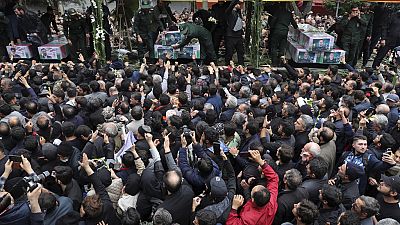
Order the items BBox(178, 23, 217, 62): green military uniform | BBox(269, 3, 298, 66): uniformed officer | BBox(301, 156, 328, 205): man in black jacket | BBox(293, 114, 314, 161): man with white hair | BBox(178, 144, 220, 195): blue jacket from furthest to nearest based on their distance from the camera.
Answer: BBox(269, 3, 298, 66): uniformed officer, BBox(178, 23, 217, 62): green military uniform, BBox(293, 114, 314, 161): man with white hair, BBox(178, 144, 220, 195): blue jacket, BBox(301, 156, 328, 205): man in black jacket

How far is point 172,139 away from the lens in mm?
4750

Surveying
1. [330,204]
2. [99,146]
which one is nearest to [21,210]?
[99,146]

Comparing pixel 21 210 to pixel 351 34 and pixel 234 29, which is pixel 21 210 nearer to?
pixel 234 29

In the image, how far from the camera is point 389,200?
3.66m

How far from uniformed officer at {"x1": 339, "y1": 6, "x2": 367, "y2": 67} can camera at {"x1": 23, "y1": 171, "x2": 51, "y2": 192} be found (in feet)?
28.7

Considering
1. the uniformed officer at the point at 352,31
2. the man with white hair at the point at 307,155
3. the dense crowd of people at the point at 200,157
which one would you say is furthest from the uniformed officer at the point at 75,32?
the man with white hair at the point at 307,155

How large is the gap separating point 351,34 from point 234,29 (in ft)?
10.4

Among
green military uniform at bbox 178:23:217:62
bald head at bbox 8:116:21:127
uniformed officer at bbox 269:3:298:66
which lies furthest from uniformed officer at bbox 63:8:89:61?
bald head at bbox 8:116:21:127

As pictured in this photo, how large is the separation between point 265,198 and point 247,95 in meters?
3.30

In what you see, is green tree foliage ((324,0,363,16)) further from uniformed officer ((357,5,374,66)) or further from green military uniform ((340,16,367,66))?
green military uniform ((340,16,367,66))

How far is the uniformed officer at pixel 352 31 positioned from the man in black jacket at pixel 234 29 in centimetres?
282

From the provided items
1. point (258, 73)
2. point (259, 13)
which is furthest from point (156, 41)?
point (258, 73)

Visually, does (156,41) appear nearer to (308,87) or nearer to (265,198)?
(308,87)

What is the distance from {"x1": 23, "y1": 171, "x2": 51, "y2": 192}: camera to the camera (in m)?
3.55
